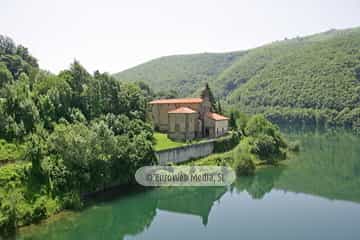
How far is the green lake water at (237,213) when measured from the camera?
27.2 m

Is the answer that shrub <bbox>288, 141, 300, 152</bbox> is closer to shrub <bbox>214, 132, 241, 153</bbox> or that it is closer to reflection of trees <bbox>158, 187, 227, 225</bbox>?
shrub <bbox>214, 132, 241, 153</bbox>

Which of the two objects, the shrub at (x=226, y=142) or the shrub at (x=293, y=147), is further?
the shrub at (x=293, y=147)

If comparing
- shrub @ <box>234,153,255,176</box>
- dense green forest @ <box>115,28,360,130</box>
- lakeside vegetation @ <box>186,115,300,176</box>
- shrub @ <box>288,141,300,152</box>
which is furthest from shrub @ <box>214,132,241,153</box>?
dense green forest @ <box>115,28,360,130</box>

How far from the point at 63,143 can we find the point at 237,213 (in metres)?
16.7

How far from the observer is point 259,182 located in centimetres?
4322

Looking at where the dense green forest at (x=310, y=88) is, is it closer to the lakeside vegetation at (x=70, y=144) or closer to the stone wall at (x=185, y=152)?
the lakeside vegetation at (x=70, y=144)

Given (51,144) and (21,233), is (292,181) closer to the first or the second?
(51,144)

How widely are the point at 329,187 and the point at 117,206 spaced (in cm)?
2562

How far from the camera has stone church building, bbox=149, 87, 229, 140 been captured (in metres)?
48.6

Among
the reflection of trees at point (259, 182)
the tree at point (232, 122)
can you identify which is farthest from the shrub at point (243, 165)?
the tree at point (232, 122)

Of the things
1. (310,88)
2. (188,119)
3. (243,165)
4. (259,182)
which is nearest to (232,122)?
(188,119)

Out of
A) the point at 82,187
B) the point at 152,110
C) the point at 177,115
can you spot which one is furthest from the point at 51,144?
the point at 152,110

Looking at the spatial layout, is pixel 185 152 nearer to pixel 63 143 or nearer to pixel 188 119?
pixel 188 119

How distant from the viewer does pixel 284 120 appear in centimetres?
11606
